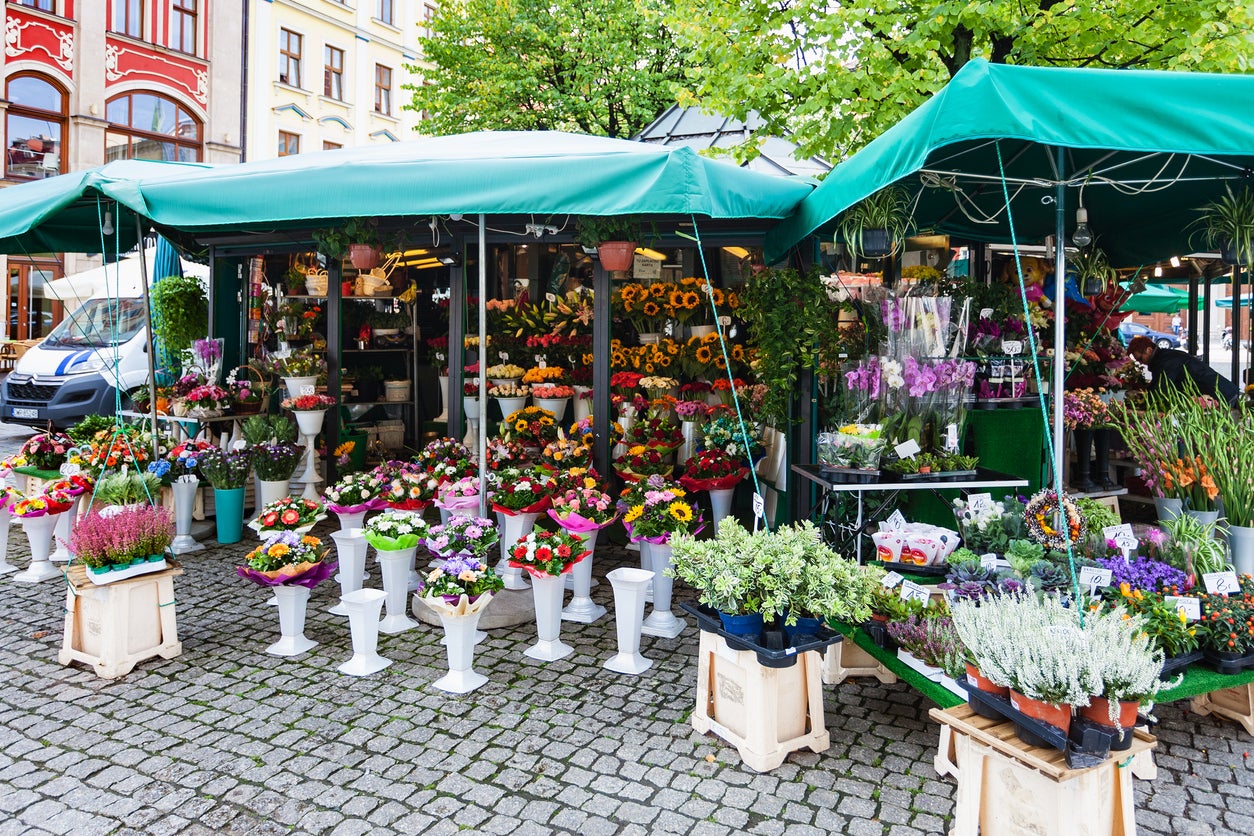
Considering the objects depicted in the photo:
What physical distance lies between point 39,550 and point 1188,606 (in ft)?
21.6

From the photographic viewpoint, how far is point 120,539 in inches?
167

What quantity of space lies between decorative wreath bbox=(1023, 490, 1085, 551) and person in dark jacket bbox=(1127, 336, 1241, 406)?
13.0 ft

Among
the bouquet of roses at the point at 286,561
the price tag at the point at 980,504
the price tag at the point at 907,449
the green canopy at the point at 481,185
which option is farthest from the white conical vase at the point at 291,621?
the price tag at the point at 980,504

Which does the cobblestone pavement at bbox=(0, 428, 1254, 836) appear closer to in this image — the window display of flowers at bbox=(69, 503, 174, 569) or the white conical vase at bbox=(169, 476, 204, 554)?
the window display of flowers at bbox=(69, 503, 174, 569)

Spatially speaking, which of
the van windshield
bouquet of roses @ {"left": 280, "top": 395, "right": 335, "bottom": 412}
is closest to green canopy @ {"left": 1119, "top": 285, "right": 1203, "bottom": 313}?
bouquet of roses @ {"left": 280, "top": 395, "right": 335, "bottom": 412}

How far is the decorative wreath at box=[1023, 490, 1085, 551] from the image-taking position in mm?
4006

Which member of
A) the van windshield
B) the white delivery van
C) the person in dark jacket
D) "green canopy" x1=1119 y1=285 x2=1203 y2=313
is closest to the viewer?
the person in dark jacket

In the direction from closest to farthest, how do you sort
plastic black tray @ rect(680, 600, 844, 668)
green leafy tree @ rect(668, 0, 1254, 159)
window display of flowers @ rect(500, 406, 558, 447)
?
plastic black tray @ rect(680, 600, 844, 668) < window display of flowers @ rect(500, 406, 558, 447) < green leafy tree @ rect(668, 0, 1254, 159)

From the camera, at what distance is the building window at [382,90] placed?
2598 cm

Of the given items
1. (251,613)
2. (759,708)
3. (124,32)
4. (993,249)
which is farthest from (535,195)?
(124,32)

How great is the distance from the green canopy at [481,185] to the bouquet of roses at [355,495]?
182 cm

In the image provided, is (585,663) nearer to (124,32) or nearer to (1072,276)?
(1072,276)

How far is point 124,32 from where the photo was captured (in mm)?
19719

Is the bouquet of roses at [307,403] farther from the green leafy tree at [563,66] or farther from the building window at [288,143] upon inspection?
the building window at [288,143]
